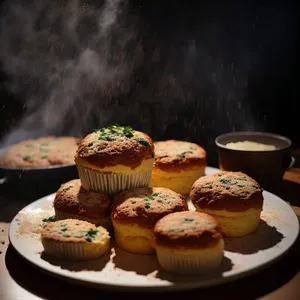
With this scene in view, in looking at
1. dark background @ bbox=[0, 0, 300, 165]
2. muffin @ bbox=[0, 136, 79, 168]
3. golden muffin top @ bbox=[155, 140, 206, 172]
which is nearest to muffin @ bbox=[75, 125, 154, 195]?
golden muffin top @ bbox=[155, 140, 206, 172]

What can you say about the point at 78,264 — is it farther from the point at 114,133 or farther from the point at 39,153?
the point at 39,153

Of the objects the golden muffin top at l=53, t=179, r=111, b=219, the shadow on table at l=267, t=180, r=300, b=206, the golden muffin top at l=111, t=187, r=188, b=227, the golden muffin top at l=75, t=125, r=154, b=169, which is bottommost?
the shadow on table at l=267, t=180, r=300, b=206

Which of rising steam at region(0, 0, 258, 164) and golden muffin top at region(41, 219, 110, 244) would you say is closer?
golden muffin top at region(41, 219, 110, 244)

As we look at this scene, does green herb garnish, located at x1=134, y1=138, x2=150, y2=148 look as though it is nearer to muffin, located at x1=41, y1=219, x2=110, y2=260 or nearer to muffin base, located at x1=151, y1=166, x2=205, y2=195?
muffin base, located at x1=151, y1=166, x2=205, y2=195

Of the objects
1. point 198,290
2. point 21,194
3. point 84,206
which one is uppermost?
point 84,206

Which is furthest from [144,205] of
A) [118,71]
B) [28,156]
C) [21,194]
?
[118,71]

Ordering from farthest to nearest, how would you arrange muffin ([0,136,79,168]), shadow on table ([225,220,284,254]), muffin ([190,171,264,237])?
muffin ([0,136,79,168]) → muffin ([190,171,264,237]) → shadow on table ([225,220,284,254])

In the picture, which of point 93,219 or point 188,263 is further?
point 93,219

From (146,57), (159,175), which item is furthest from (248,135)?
(146,57)
